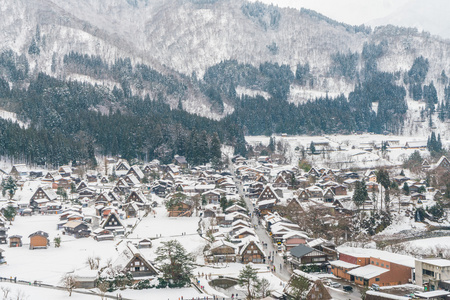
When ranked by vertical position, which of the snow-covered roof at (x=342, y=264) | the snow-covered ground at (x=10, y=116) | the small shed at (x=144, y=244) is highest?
the snow-covered ground at (x=10, y=116)

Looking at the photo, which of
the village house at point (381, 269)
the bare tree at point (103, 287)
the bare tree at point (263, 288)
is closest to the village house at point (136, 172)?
the bare tree at point (103, 287)

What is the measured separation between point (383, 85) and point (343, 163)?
75.9 m

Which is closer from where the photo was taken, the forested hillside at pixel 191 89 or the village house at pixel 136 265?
the village house at pixel 136 265

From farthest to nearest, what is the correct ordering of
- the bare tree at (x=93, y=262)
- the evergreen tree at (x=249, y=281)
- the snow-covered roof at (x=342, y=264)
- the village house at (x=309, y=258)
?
1. the village house at (x=309, y=258)
2. the bare tree at (x=93, y=262)
3. the snow-covered roof at (x=342, y=264)
4. the evergreen tree at (x=249, y=281)

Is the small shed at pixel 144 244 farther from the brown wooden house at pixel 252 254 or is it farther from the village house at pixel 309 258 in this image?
the village house at pixel 309 258

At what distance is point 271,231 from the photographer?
47375 millimetres

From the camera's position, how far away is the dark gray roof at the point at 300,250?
126ft

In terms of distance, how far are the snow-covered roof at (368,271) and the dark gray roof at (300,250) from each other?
3926mm

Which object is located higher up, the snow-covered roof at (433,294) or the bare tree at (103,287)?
the snow-covered roof at (433,294)

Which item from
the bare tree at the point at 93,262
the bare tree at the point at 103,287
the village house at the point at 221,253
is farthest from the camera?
the village house at the point at 221,253

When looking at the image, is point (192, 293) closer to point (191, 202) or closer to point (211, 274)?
point (211, 274)

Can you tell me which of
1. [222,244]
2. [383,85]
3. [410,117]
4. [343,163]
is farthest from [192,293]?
[383,85]

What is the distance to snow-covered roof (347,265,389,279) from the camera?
3447 centimetres

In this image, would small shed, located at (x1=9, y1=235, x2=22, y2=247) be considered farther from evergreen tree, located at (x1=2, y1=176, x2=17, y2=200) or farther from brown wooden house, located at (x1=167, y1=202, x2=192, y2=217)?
evergreen tree, located at (x1=2, y1=176, x2=17, y2=200)
